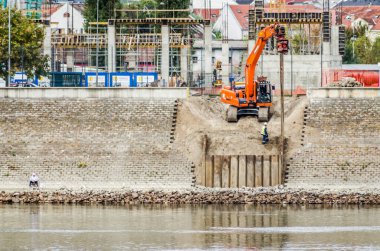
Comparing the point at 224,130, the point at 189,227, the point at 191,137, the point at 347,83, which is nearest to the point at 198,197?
the point at 191,137

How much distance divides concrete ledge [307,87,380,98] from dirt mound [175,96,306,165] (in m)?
1.13

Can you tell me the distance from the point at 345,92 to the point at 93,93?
14037 millimetres

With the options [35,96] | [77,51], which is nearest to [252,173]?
[35,96]

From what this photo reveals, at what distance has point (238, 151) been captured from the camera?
82438mm

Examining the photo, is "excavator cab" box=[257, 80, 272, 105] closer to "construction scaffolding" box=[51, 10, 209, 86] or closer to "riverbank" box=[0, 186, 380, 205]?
"riverbank" box=[0, 186, 380, 205]

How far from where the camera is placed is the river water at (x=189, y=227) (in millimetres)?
61438

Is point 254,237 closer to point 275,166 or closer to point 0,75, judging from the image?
point 275,166

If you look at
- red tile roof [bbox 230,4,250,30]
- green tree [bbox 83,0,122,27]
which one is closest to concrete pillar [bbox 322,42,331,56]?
green tree [bbox 83,0,122,27]

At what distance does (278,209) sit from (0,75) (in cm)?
3512

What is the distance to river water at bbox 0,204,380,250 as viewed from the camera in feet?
202

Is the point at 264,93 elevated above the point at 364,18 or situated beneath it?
situated beneath

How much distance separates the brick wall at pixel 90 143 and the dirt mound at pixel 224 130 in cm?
91

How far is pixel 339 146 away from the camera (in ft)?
270

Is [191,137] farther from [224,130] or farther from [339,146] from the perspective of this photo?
[339,146]
